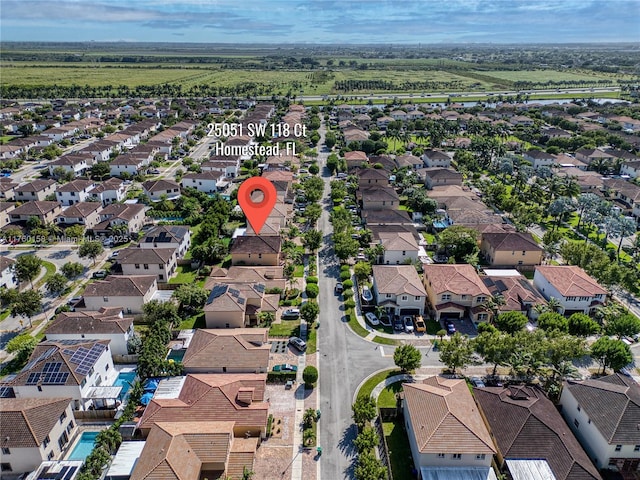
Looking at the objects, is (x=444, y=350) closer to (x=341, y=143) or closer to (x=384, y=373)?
(x=384, y=373)

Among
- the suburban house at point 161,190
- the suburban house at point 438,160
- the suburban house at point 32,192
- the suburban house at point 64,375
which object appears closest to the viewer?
the suburban house at point 64,375

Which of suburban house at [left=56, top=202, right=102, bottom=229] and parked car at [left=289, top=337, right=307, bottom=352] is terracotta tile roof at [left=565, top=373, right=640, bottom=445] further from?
suburban house at [left=56, top=202, right=102, bottom=229]

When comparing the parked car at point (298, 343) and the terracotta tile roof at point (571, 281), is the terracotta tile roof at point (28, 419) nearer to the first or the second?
the parked car at point (298, 343)

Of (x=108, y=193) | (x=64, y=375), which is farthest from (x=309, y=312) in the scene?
(x=108, y=193)

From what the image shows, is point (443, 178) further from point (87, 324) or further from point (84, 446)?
point (84, 446)

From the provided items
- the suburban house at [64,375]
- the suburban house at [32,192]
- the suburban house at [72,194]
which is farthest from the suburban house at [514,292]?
the suburban house at [32,192]

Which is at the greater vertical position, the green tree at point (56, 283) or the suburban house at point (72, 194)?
the suburban house at point (72, 194)
